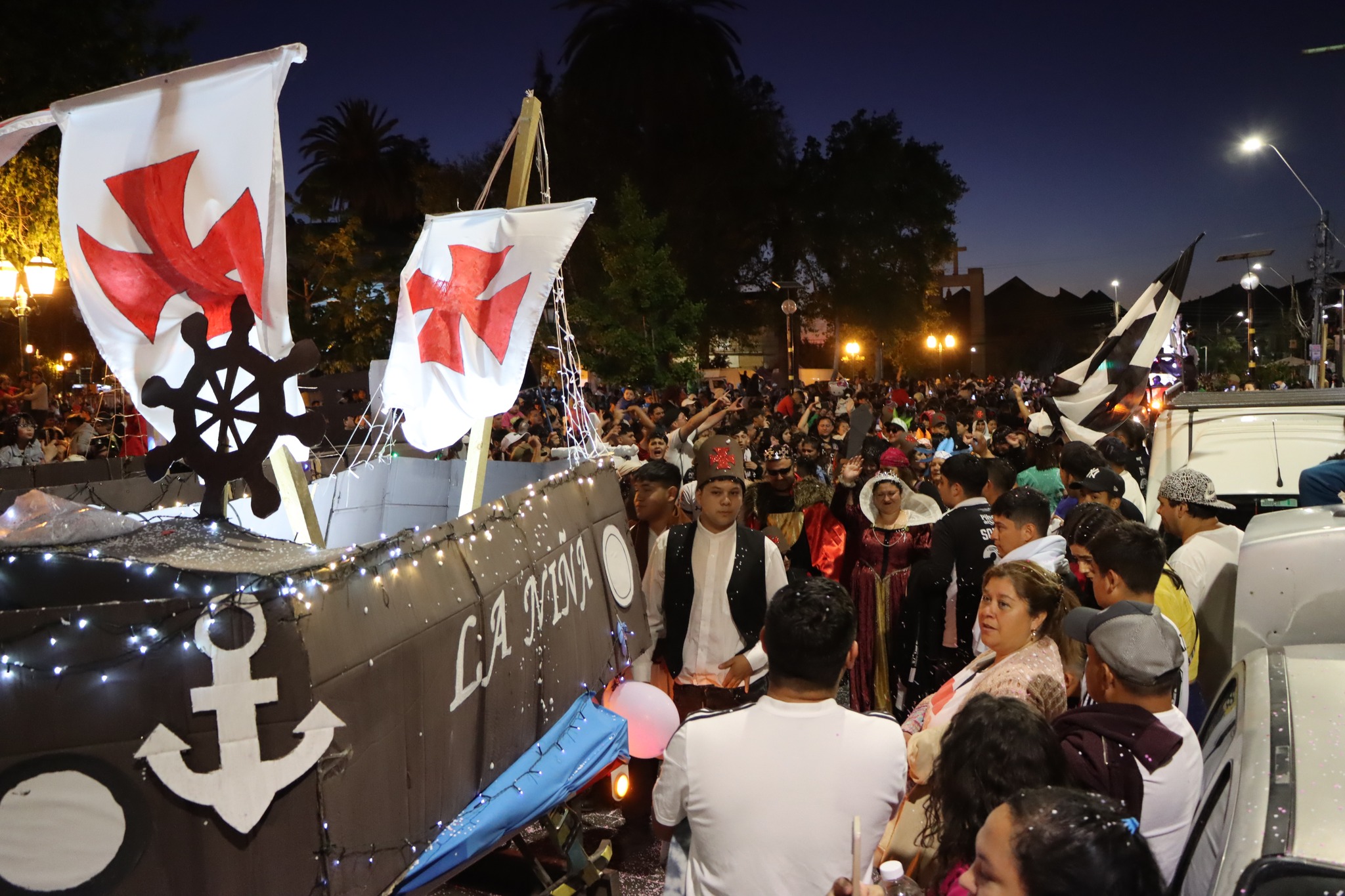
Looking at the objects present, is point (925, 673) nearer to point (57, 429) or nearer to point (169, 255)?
point (169, 255)

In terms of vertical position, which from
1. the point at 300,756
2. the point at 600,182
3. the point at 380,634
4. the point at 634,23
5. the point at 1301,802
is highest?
the point at 634,23

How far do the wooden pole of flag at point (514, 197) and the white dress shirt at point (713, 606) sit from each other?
1248 mm

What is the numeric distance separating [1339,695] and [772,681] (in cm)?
174

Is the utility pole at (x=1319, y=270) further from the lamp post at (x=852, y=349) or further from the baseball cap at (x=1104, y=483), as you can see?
the baseball cap at (x=1104, y=483)

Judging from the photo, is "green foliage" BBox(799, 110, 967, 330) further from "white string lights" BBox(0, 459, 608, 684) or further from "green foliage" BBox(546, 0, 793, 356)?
"white string lights" BBox(0, 459, 608, 684)

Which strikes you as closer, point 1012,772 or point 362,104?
point 1012,772

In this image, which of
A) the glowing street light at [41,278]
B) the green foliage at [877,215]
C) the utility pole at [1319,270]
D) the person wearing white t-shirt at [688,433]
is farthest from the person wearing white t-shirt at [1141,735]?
the green foliage at [877,215]

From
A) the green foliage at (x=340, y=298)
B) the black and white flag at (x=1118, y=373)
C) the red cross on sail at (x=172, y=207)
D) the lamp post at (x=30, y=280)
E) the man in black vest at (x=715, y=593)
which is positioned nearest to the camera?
the red cross on sail at (x=172, y=207)

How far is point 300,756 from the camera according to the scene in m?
2.75

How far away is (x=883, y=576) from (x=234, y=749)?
480 cm

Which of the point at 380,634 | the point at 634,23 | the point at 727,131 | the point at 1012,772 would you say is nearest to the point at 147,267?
the point at 380,634

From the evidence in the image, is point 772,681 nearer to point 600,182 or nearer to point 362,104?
point 600,182

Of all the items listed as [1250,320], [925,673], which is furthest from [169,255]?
[1250,320]

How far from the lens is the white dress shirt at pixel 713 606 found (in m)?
5.07
